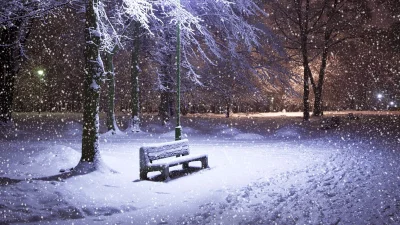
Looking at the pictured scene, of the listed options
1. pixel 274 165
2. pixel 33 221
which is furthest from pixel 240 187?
pixel 33 221

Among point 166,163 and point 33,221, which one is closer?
point 33,221

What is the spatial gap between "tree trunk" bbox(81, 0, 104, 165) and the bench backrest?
4.80 ft

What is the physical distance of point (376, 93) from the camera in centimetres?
6419

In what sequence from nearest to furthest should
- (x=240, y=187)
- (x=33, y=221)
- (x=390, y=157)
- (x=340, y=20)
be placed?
(x=33, y=221) → (x=240, y=187) → (x=390, y=157) → (x=340, y=20)

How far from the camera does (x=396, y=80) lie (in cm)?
5788

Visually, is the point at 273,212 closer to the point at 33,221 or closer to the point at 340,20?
the point at 33,221

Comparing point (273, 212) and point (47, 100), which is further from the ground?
point (47, 100)

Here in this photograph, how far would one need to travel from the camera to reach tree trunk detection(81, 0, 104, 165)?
998 cm

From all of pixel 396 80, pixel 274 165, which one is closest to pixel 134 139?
pixel 274 165

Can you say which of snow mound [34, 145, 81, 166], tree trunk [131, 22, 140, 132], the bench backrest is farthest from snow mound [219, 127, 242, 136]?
snow mound [34, 145, 81, 166]

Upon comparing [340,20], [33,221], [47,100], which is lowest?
[33,221]

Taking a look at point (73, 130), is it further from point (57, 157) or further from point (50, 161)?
point (50, 161)

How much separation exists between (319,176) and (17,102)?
53.5 meters

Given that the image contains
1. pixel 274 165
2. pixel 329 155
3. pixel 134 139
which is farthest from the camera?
pixel 134 139
